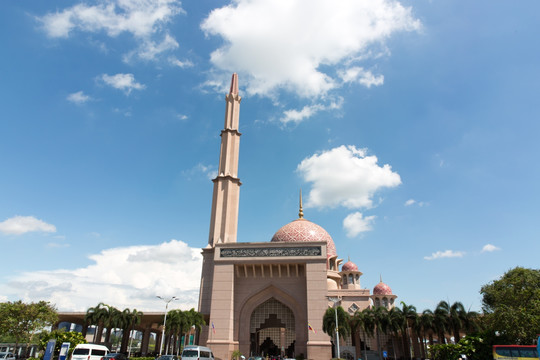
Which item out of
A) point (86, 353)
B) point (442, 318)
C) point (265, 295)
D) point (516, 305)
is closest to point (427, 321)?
point (442, 318)

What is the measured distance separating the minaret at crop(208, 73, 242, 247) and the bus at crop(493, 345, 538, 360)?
23.2 meters

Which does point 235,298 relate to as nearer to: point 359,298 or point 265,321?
A: point 265,321

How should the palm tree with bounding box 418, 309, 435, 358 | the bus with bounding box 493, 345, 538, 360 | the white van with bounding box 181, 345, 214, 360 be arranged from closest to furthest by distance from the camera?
the bus with bounding box 493, 345, 538, 360, the white van with bounding box 181, 345, 214, 360, the palm tree with bounding box 418, 309, 435, 358

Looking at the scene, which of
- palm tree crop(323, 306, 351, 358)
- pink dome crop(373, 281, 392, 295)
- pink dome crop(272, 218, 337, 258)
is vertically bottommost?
palm tree crop(323, 306, 351, 358)

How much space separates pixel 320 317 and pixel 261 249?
301 inches

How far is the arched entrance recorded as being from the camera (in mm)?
33312

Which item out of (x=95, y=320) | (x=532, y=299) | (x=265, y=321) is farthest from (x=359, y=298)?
(x=95, y=320)

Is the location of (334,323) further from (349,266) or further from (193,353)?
(349,266)

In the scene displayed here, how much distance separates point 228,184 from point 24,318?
22.8m

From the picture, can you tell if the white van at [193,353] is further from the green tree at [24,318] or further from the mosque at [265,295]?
the green tree at [24,318]

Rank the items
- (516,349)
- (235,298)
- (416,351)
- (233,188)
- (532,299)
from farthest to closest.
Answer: (233,188)
(416,351)
(235,298)
(532,299)
(516,349)

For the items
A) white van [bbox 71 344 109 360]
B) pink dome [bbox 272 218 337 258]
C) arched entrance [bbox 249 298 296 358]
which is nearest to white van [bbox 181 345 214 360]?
white van [bbox 71 344 109 360]

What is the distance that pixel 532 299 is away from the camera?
79.9 feet

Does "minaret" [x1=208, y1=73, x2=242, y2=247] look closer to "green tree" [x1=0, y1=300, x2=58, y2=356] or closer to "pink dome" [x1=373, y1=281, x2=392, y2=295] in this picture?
"green tree" [x1=0, y1=300, x2=58, y2=356]
